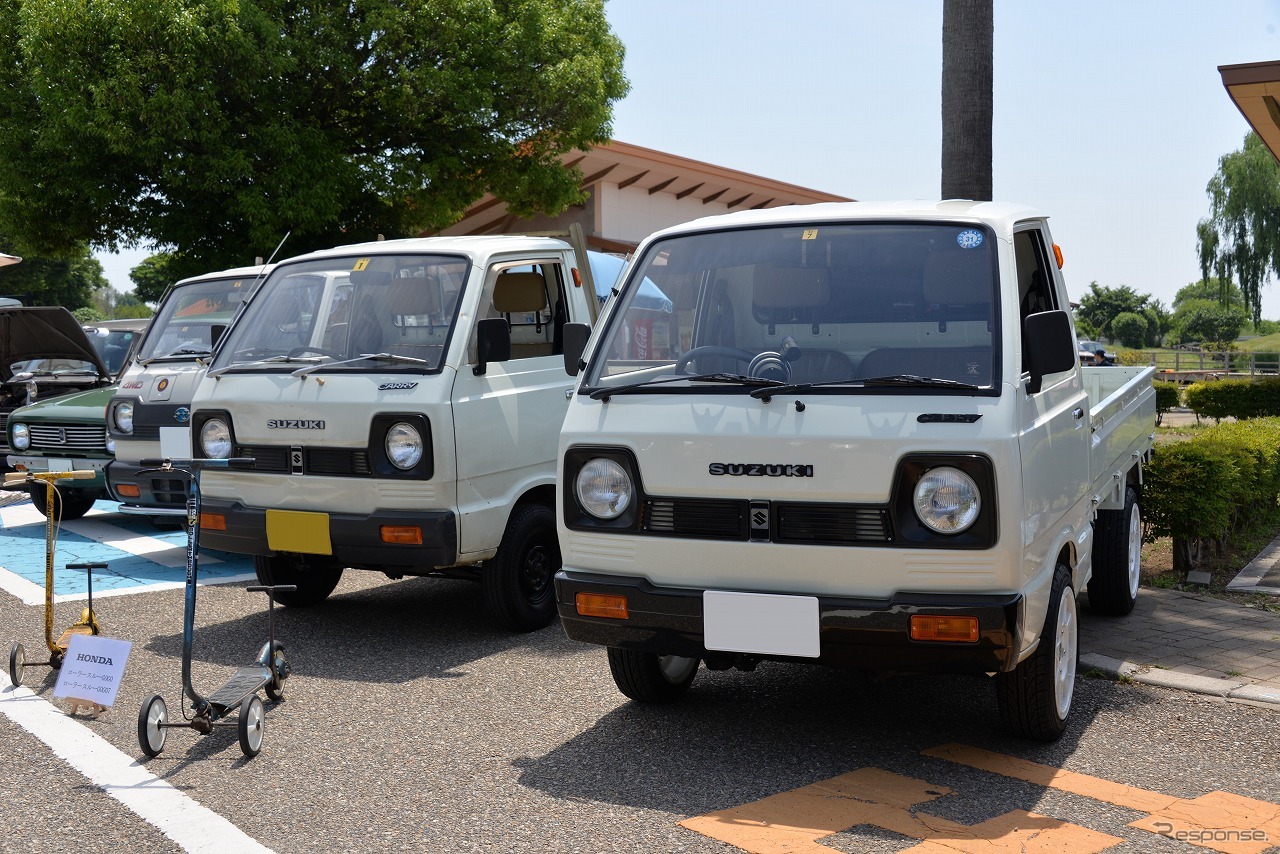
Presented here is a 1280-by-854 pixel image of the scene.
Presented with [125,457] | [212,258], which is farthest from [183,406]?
[212,258]

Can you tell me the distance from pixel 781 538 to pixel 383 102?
1806cm

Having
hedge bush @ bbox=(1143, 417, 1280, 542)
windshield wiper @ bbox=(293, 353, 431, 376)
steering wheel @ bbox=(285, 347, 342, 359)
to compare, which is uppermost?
steering wheel @ bbox=(285, 347, 342, 359)

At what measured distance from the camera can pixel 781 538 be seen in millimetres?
4254

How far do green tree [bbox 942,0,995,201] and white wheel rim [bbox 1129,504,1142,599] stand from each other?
2.98 meters

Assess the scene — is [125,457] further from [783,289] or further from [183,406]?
[783,289]

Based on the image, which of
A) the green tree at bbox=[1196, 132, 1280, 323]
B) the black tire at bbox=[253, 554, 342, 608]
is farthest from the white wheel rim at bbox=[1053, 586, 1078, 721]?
the green tree at bbox=[1196, 132, 1280, 323]

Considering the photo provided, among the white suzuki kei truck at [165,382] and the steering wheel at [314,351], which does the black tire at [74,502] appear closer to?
the white suzuki kei truck at [165,382]

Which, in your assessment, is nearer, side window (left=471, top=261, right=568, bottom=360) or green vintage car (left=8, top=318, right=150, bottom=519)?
side window (left=471, top=261, right=568, bottom=360)

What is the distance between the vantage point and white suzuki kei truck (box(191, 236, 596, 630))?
6.25m

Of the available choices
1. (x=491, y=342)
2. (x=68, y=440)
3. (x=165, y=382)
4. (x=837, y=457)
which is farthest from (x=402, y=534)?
(x=68, y=440)

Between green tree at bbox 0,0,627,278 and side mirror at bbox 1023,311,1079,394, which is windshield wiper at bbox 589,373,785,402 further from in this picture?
green tree at bbox 0,0,627,278

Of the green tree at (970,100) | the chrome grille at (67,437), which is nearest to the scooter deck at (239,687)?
the chrome grille at (67,437)

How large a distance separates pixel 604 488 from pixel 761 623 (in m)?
0.79

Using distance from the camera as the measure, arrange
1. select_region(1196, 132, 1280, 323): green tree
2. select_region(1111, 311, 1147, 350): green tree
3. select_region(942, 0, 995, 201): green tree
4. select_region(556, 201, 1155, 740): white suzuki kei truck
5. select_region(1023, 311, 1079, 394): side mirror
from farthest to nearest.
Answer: select_region(1111, 311, 1147, 350): green tree → select_region(1196, 132, 1280, 323): green tree → select_region(942, 0, 995, 201): green tree → select_region(1023, 311, 1079, 394): side mirror → select_region(556, 201, 1155, 740): white suzuki kei truck
